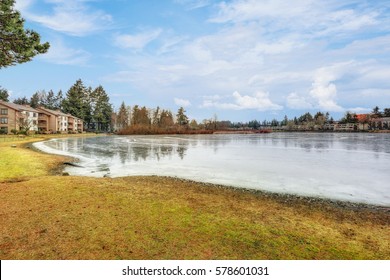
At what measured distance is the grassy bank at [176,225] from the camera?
5914mm

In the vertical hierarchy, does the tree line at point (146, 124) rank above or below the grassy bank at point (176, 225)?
above

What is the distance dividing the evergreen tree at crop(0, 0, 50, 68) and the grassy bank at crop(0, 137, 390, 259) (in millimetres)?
8309

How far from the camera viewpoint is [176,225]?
24.3 ft

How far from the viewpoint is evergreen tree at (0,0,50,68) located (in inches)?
578

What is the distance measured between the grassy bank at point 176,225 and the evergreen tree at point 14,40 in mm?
8309

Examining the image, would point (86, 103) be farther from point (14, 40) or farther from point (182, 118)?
point (14, 40)

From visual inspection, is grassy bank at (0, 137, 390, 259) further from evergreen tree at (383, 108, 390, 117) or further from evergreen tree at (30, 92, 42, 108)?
evergreen tree at (383, 108, 390, 117)

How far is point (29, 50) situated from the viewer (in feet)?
50.5

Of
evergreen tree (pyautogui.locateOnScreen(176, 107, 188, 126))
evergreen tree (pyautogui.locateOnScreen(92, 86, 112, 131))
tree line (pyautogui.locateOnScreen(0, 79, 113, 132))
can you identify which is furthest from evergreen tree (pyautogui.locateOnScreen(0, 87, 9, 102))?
evergreen tree (pyautogui.locateOnScreen(176, 107, 188, 126))

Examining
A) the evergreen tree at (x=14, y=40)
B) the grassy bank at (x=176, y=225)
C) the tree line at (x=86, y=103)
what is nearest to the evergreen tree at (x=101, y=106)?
the tree line at (x=86, y=103)

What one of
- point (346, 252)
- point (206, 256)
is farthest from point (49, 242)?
point (346, 252)

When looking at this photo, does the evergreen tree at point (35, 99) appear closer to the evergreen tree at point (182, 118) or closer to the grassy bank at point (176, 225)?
the evergreen tree at point (182, 118)

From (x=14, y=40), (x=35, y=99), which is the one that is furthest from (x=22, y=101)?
(x=14, y=40)

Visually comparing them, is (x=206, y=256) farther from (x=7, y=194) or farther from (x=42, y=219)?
(x=7, y=194)
